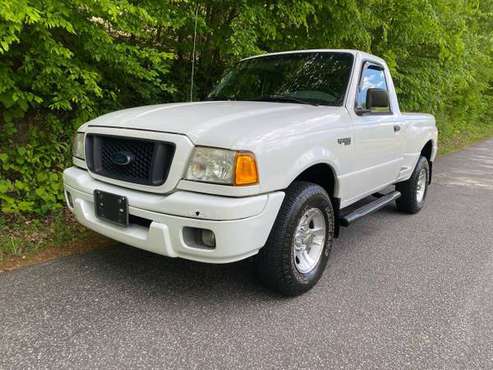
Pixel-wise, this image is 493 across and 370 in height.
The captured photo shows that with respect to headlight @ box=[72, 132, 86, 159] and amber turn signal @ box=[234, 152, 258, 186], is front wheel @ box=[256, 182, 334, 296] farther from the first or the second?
headlight @ box=[72, 132, 86, 159]

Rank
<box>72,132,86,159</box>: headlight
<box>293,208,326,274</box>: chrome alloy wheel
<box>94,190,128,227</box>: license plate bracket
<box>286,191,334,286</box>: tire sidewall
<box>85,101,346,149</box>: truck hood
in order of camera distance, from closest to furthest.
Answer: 1. <box>85,101,346,149</box>: truck hood
2. <box>94,190,128,227</box>: license plate bracket
3. <box>286,191,334,286</box>: tire sidewall
4. <box>293,208,326,274</box>: chrome alloy wheel
5. <box>72,132,86,159</box>: headlight

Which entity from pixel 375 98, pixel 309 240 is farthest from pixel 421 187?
pixel 309 240

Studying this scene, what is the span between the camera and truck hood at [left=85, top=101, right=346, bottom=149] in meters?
2.44

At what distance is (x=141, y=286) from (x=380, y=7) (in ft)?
20.1

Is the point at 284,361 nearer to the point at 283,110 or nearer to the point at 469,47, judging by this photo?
the point at 283,110

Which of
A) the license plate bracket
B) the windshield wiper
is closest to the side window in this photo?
the windshield wiper

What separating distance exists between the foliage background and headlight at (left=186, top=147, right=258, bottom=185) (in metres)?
1.58

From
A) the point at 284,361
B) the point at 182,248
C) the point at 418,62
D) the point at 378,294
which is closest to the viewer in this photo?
the point at 284,361

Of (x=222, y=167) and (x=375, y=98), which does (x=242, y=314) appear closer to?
(x=222, y=167)

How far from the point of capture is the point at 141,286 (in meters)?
3.05

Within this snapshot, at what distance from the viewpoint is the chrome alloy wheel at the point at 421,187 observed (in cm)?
549

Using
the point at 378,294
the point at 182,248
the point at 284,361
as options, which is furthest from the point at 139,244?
the point at 378,294

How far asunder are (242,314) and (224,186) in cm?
95

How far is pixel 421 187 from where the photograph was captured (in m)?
5.66
